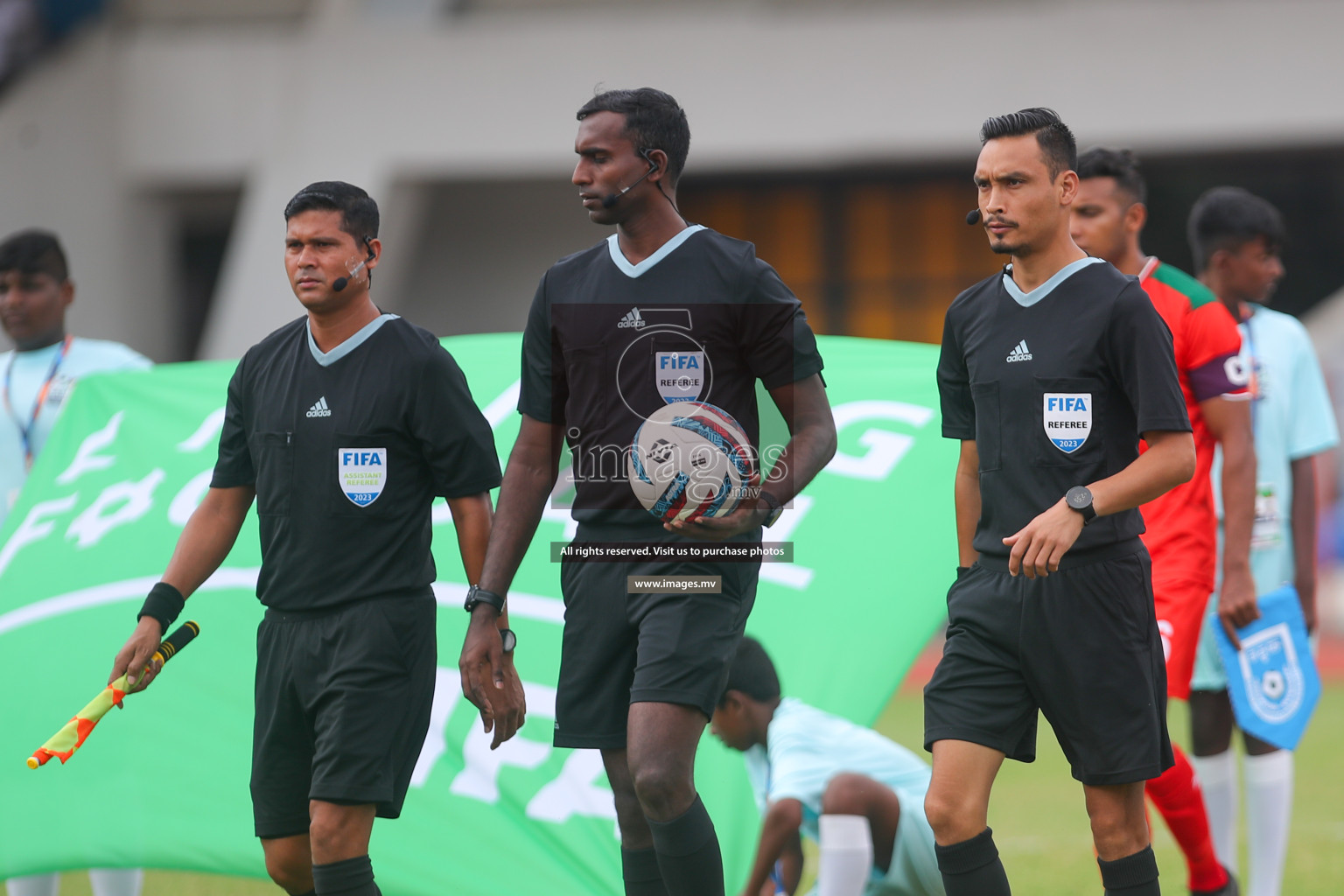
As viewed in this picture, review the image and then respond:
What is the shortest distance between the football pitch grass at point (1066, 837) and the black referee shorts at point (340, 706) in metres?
0.95

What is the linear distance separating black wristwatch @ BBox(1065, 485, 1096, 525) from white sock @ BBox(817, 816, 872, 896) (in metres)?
1.67

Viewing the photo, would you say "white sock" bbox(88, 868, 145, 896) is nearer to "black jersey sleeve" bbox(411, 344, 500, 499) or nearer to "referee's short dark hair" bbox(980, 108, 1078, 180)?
"black jersey sleeve" bbox(411, 344, 500, 499)

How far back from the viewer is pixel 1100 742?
11.5 ft

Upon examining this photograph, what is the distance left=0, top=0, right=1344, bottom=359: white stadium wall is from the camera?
1468 cm

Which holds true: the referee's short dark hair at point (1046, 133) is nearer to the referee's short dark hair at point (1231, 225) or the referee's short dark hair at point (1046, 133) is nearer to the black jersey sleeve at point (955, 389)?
the black jersey sleeve at point (955, 389)

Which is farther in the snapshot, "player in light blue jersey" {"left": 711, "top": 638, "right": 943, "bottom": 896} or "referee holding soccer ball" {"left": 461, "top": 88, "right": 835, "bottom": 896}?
"player in light blue jersey" {"left": 711, "top": 638, "right": 943, "bottom": 896}

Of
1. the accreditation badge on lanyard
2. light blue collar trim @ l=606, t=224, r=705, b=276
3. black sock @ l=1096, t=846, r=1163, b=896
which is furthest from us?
the accreditation badge on lanyard

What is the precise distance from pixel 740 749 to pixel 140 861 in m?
1.93

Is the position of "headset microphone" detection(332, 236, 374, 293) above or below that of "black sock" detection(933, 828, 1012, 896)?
above

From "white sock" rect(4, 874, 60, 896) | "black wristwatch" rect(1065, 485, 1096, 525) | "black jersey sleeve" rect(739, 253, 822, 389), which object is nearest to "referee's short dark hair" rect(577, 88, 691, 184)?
"black jersey sleeve" rect(739, 253, 822, 389)

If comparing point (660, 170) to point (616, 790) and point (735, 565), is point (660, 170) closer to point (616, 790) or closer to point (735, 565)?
point (735, 565)

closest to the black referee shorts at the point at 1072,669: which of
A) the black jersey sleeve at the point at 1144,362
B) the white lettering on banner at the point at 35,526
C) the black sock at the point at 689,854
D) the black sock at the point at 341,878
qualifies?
the black jersey sleeve at the point at 1144,362

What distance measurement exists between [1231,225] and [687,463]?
2691 millimetres

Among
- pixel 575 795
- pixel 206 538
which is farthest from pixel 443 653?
pixel 206 538
